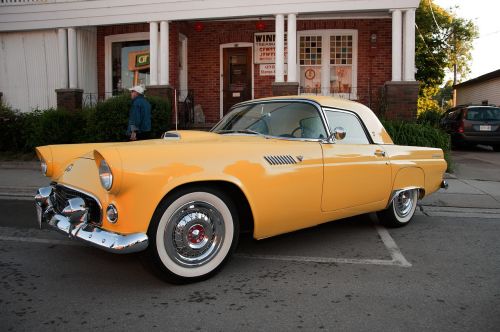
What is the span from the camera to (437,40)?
1095 inches

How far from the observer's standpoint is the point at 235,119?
15.8 feet

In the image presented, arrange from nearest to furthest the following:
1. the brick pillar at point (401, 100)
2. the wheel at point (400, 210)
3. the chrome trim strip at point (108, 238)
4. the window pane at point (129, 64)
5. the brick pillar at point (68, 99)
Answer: the chrome trim strip at point (108, 238) < the wheel at point (400, 210) < the brick pillar at point (401, 100) < the brick pillar at point (68, 99) < the window pane at point (129, 64)

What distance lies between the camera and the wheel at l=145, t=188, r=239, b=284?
3.26m

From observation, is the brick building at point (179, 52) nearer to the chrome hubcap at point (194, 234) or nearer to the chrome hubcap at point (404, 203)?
the chrome hubcap at point (404, 203)

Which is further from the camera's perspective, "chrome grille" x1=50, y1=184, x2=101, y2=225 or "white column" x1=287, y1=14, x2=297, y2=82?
"white column" x1=287, y1=14, x2=297, y2=82

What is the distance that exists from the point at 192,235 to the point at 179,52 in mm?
11377

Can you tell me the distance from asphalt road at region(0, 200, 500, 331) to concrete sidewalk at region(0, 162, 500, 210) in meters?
Answer: 2.20

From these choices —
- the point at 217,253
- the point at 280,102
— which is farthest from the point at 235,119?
the point at 217,253

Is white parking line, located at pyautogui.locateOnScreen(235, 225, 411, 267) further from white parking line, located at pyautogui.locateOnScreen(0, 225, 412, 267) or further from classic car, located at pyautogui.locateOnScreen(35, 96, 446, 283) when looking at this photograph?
classic car, located at pyautogui.locateOnScreen(35, 96, 446, 283)

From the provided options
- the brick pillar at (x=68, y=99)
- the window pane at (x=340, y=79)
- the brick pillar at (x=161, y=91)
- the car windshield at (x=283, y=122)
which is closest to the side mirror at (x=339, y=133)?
the car windshield at (x=283, y=122)

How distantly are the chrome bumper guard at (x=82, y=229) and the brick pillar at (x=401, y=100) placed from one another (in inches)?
370

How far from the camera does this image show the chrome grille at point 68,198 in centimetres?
334

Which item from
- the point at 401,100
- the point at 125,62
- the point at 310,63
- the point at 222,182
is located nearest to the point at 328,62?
the point at 310,63

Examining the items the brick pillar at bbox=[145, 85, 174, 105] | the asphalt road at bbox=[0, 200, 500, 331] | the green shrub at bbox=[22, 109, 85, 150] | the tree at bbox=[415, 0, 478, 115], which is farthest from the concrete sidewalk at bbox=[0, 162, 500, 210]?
the tree at bbox=[415, 0, 478, 115]
